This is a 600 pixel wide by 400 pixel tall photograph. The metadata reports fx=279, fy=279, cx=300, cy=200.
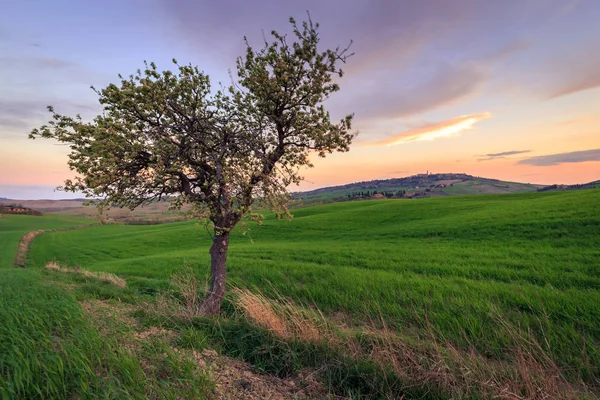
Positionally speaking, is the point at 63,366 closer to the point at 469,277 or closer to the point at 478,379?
the point at 478,379

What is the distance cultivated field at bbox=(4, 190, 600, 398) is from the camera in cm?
499

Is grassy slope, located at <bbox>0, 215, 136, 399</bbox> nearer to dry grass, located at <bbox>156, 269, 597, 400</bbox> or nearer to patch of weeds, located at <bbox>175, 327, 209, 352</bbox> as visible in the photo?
patch of weeds, located at <bbox>175, 327, 209, 352</bbox>

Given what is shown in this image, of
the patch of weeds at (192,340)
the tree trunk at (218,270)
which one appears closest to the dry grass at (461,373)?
the patch of weeds at (192,340)

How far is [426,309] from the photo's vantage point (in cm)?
923

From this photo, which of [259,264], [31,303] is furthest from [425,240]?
[31,303]

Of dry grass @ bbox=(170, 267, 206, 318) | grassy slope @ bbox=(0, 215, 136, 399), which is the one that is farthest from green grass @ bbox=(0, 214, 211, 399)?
dry grass @ bbox=(170, 267, 206, 318)

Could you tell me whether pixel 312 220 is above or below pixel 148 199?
below

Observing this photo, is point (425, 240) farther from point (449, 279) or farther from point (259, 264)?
point (259, 264)

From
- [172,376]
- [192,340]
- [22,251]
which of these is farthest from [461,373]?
[22,251]

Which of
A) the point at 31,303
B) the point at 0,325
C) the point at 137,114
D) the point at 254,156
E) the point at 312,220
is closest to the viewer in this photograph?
the point at 0,325

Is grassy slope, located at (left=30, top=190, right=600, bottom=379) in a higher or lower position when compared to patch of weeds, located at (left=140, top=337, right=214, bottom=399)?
lower

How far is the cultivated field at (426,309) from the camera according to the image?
16.4ft

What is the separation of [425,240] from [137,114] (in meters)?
21.0

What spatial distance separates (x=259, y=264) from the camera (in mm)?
17969
